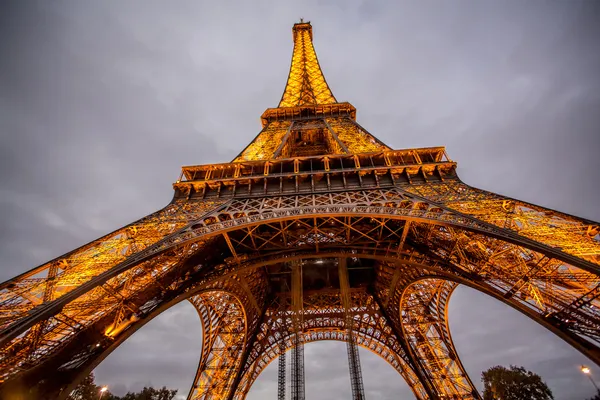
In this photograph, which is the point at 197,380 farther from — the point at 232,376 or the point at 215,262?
the point at 215,262

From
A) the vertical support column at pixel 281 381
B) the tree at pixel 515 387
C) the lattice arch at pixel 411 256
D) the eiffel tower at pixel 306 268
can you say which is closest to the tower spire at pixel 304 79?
the eiffel tower at pixel 306 268

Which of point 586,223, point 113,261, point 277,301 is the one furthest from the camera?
point 277,301

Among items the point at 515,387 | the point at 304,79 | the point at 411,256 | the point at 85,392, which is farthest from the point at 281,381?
the point at 304,79

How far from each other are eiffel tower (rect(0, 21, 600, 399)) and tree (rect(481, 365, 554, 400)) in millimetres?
9739

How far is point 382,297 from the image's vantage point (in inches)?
717

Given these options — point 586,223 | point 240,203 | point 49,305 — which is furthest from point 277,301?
point 586,223

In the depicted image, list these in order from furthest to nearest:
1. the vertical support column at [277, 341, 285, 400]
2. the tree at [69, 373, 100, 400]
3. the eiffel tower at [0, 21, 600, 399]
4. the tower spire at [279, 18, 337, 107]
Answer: the tower spire at [279, 18, 337, 107]
the tree at [69, 373, 100, 400]
the vertical support column at [277, 341, 285, 400]
the eiffel tower at [0, 21, 600, 399]

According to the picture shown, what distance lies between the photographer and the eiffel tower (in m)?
6.98

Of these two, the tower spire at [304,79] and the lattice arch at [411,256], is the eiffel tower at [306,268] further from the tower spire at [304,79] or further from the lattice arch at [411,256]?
the tower spire at [304,79]

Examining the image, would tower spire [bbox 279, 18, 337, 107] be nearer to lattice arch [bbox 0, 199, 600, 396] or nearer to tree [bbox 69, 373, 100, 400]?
lattice arch [bbox 0, 199, 600, 396]

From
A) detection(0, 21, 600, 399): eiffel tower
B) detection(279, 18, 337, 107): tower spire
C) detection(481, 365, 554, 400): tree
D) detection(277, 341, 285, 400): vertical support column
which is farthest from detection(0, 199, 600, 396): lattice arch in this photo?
detection(481, 365, 554, 400): tree

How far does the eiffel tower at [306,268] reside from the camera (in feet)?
22.9

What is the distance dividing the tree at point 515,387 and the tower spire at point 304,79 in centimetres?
2531

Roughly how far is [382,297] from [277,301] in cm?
719
